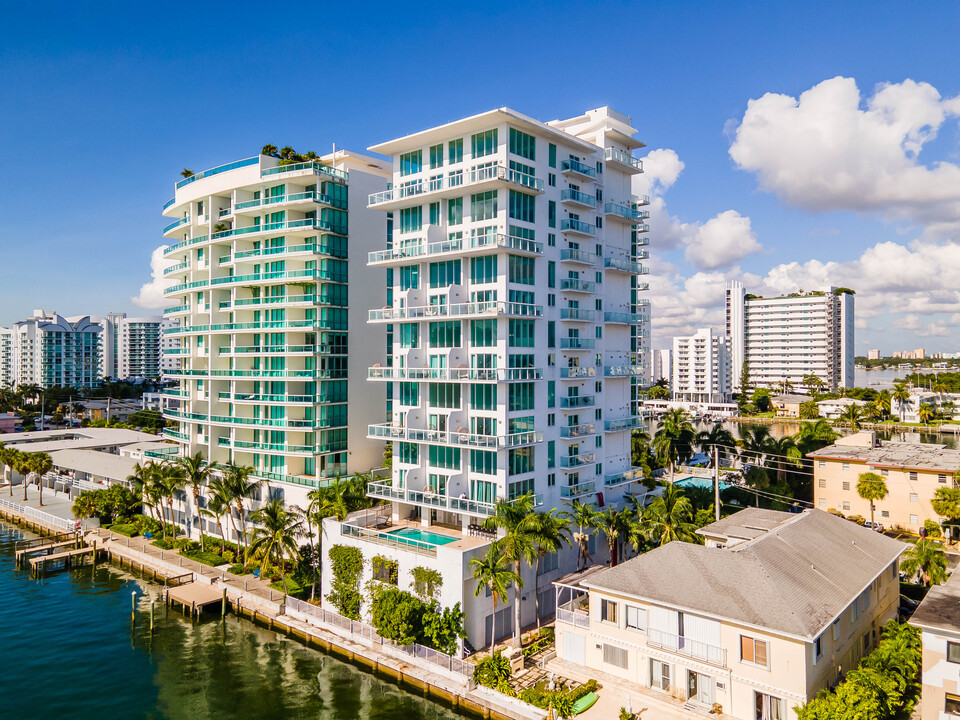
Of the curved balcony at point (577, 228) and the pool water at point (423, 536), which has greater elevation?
the curved balcony at point (577, 228)

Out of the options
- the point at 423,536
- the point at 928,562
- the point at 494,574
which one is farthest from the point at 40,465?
the point at 928,562

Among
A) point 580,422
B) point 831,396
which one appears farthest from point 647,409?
point 580,422

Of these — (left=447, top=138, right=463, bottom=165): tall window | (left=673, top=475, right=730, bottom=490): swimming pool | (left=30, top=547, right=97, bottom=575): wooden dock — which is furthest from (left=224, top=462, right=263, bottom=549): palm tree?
(left=673, top=475, right=730, bottom=490): swimming pool

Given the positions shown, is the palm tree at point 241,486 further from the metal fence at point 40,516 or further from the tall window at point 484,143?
the tall window at point 484,143

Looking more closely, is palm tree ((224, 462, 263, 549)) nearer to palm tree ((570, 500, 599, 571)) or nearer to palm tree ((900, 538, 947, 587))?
palm tree ((570, 500, 599, 571))

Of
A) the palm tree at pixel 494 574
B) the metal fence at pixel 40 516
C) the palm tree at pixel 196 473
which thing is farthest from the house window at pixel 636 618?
the metal fence at pixel 40 516

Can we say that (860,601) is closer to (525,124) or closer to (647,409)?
(525,124)
